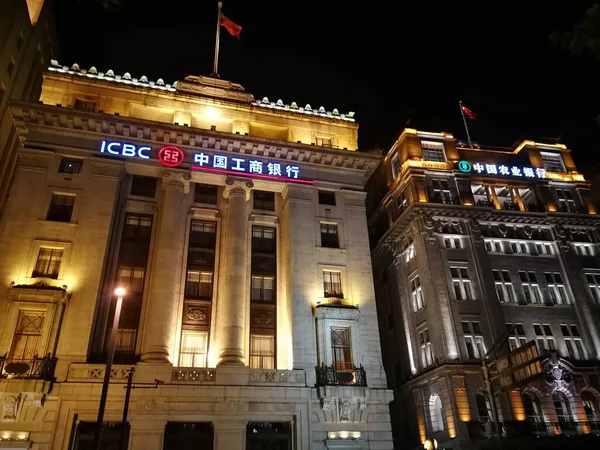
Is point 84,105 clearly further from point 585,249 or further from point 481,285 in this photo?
point 585,249

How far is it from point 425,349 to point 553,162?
32.6 metres

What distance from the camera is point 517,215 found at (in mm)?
55656

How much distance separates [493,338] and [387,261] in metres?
17.7

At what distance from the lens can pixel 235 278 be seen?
34.8 m

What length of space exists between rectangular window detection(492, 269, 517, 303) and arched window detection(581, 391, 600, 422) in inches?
431

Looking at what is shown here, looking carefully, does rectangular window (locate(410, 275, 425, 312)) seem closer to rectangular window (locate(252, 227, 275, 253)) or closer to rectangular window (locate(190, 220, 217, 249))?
rectangular window (locate(252, 227, 275, 253))

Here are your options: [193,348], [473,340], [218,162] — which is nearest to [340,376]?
[193,348]

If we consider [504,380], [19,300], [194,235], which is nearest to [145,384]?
[19,300]

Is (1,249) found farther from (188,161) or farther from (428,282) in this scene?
(428,282)

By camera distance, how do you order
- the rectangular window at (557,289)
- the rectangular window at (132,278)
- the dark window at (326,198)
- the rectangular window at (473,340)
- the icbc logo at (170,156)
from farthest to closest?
1. the rectangular window at (557,289)
2. the rectangular window at (473,340)
3. the dark window at (326,198)
4. the icbc logo at (170,156)
5. the rectangular window at (132,278)

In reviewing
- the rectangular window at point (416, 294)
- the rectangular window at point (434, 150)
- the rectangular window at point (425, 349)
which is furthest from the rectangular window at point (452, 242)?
the rectangular window at point (434, 150)

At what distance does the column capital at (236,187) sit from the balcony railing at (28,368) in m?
17.8

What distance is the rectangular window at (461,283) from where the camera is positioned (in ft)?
163

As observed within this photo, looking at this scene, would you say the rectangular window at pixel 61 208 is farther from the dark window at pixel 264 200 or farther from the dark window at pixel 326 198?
the dark window at pixel 326 198
